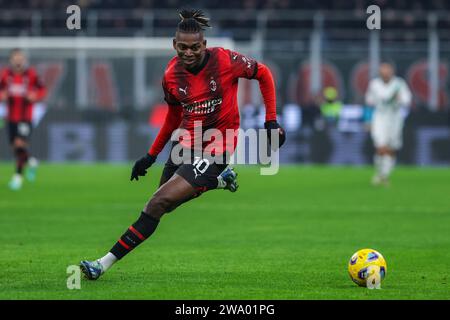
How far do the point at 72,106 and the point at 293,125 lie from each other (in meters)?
5.97

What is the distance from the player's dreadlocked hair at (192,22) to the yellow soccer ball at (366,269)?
2381 mm

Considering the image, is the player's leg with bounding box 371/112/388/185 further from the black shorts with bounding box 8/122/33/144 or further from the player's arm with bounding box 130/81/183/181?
the player's arm with bounding box 130/81/183/181

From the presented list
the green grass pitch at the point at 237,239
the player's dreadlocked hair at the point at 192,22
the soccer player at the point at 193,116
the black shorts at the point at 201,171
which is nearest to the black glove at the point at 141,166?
the soccer player at the point at 193,116

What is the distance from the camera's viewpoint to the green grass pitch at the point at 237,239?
349 inches

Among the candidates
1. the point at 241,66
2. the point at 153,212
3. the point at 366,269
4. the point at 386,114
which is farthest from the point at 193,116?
the point at 386,114

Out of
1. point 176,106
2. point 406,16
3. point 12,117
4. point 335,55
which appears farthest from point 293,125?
point 176,106

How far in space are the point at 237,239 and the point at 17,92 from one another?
32.6ft

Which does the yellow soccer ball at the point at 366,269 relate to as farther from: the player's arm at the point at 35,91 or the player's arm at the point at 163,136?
the player's arm at the point at 35,91

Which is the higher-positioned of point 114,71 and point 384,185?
point 114,71

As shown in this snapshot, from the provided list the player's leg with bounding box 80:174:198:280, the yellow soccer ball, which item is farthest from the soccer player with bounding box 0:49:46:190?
the yellow soccer ball

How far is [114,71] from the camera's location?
102ft

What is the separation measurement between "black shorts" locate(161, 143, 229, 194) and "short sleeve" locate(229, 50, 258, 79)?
78cm

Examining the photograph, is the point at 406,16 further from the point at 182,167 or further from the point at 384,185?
the point at 182,167

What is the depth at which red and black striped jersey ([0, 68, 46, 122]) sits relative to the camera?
845 inches
